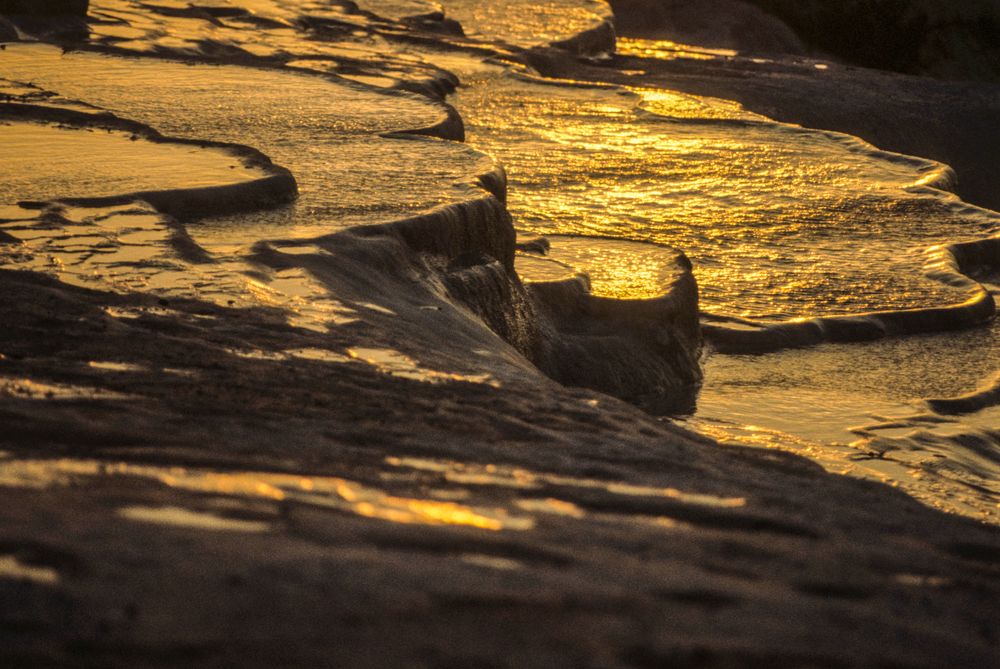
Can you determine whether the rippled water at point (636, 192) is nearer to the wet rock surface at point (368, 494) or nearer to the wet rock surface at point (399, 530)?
the wet rock surface at point (368, 494)

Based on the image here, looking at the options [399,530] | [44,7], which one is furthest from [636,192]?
[399,530]

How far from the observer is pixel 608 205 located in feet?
19.7

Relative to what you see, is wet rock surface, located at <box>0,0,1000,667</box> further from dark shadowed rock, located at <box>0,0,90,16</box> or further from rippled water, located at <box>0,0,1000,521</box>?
dark shadowed rock, located at <box>0,0,90,16</box>

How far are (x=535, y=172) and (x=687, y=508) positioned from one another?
15.4ft

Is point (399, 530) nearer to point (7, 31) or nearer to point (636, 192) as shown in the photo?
point (636, 192)

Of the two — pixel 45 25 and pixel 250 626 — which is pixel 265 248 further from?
pixel 45 25

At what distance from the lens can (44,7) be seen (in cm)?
626

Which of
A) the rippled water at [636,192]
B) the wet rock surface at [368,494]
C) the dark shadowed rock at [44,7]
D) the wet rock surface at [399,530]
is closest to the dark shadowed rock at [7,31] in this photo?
the dark shadowed rock at [44,7]

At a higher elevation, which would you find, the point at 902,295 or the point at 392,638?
the point at 392,638

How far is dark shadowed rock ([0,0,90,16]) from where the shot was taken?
246 inches

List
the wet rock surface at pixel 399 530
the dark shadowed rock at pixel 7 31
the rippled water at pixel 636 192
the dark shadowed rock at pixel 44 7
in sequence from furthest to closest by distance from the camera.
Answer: the dark shadowed rock at pixel 44 7, the dark shadowed rock at pixel 7 31, the rippled water at pixel 636 192, the wet rock surface at pixel 399 530

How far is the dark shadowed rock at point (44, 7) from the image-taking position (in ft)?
20.5

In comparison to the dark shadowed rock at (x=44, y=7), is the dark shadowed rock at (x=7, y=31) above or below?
below

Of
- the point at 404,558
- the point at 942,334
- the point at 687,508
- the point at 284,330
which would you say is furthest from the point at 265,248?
the point at 942,334
